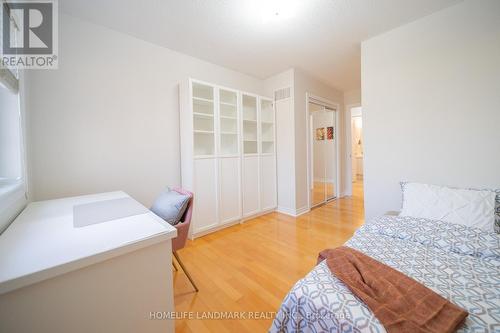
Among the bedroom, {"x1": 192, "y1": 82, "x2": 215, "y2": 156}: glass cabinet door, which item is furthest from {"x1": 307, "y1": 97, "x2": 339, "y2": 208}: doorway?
{"x1": 192, "y1": 82, "x2": 215, "y2": 156}: glass cabinet door

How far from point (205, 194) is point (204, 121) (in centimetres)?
119

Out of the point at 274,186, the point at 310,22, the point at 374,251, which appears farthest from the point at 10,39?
the point at 274,186

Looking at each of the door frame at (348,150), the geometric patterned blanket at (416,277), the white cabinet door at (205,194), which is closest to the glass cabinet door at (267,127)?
the white cabinet door at (205,194)

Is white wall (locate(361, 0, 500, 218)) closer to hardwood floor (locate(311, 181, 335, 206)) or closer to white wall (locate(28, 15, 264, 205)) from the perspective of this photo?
hardwood floor (locate(311, 181, 335, 206))

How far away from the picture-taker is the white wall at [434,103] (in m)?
1.79

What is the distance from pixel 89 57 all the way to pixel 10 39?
0.87 m

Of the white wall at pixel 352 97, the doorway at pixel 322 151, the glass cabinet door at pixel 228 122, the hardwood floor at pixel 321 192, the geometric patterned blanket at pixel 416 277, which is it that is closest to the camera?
the geometric patterned blanket at pixel 416 277

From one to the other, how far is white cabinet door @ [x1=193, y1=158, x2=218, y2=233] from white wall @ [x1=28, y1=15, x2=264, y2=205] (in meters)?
0.38

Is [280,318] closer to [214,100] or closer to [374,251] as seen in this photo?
[374,251]

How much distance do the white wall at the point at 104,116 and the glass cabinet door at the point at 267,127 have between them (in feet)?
5.02

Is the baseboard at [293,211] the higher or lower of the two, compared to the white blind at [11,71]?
lower

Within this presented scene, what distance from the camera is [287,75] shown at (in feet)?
11.5

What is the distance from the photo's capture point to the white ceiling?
6.21ft

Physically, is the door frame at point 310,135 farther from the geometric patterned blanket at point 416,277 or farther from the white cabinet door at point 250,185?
the geometric patterned blanket at point 416,277
